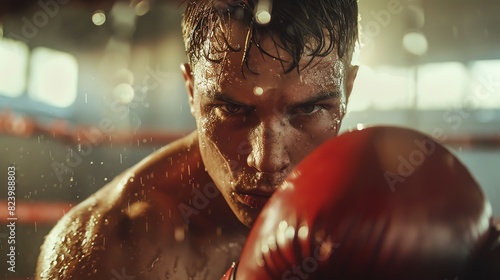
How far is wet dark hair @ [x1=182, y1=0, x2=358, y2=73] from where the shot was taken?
2.88 feet

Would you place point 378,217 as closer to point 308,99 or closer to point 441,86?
point 308,99

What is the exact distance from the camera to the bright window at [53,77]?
12.2ft

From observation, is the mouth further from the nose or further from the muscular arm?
the muscular arm

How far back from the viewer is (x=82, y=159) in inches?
159

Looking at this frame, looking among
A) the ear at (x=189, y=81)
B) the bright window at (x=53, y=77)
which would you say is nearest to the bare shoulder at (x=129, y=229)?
the ear at (x=189, y=81)

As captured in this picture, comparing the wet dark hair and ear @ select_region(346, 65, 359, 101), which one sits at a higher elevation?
the wet dark hair

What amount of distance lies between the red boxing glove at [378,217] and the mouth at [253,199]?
335mm

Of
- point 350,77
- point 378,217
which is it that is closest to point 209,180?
point 350,77

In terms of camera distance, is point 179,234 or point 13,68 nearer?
point 179,234

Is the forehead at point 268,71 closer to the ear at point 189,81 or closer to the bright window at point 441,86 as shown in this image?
the ear at point 189,81

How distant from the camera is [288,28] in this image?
2.88 feet

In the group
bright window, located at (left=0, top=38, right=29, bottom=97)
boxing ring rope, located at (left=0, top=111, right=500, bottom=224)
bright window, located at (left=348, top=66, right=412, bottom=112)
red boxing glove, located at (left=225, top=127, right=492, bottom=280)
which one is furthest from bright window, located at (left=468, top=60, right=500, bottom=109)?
red boxing glove, located at (left=225, top=127, right=492, bottom=280)

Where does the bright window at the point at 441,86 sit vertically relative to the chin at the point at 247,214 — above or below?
above

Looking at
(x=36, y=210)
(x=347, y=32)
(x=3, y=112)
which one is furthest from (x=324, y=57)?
(x=3, y=112)
